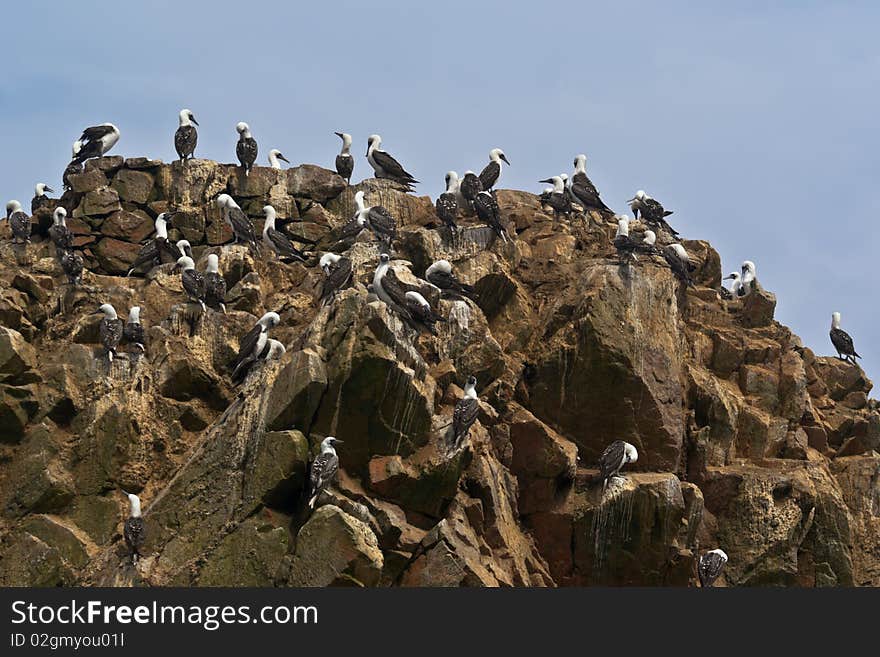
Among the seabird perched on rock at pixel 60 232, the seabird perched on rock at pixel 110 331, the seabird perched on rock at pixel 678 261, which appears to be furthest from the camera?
the seabird perched on rock at pixel 678 261

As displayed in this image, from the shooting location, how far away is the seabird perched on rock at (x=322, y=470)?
34156mm

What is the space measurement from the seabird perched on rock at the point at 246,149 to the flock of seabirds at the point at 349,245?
0.08 ft

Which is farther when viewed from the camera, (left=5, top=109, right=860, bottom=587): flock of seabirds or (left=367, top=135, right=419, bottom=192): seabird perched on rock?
(left=367, top=135, right=419, bottom=192): seabird perched on rock

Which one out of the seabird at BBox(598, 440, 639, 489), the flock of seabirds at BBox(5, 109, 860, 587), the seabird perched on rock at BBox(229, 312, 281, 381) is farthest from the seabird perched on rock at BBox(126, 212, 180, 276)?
the seabird at BBox(598, 440, 639, 489)

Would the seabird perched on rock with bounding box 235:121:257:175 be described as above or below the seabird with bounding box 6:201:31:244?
above

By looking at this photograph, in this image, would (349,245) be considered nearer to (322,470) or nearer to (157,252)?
(157,252)

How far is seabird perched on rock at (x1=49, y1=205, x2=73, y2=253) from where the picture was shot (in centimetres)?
4219

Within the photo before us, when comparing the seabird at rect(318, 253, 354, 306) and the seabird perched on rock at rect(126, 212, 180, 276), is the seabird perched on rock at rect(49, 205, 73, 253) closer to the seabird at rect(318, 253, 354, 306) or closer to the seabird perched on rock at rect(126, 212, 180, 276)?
the seabird perched on rock at rect(126, 212, 180, 276)

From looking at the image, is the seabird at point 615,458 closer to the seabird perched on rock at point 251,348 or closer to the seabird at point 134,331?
the seabird perched on rock at point 251,348

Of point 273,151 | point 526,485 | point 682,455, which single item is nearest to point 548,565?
point 526,485

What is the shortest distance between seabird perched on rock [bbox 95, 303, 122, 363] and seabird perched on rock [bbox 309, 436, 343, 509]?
6.10 metres

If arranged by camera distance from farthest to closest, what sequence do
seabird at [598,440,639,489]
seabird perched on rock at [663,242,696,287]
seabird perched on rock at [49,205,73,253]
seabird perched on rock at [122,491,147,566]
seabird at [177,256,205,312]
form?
1. seabird perched on rock at [663,242,696,287]
2. seabird perched on rock at [49,205,73,253]
3. seabird at [177,256,205,312]
4. seabird at [598,440,639,489]
5. seabird perched on rock at [122,491,147,566]

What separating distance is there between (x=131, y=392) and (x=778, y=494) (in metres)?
14.5

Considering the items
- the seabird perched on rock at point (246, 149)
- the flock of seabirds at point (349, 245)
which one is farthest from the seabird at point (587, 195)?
the seabird perched on rock at point (246, 149)
